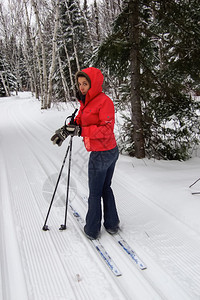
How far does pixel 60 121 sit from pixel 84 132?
364 inches

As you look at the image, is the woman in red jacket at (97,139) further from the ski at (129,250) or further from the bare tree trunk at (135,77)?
the bare tree trunk at (135,77)

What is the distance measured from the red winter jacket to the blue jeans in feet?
0.40

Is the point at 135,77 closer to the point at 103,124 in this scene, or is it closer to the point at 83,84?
the point at 83,84

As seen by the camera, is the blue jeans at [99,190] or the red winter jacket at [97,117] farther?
the blue jeans at [99,190]

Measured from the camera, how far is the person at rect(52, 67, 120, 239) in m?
2.61

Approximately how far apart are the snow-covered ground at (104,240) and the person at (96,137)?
0.36 m

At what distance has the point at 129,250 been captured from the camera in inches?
106

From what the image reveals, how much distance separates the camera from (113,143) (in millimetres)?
2805

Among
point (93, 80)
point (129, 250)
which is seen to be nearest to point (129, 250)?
point (129, 250)

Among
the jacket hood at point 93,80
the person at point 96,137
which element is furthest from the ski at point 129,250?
the jacket hood at point 93,80

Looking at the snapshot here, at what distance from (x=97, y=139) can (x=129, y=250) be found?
1.42 m

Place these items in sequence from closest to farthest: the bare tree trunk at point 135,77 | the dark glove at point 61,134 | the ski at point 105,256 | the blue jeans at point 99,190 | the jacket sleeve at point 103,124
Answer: the ski at point 105,256, the jacket sleeve at point 103,124, the blue jeans at point 99,190, the dark glove at point 61,134, the bare tree trunk at point 135,77

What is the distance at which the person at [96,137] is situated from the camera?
261 cm

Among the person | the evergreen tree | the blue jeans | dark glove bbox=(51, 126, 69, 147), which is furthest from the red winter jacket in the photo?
the evergreen tree
